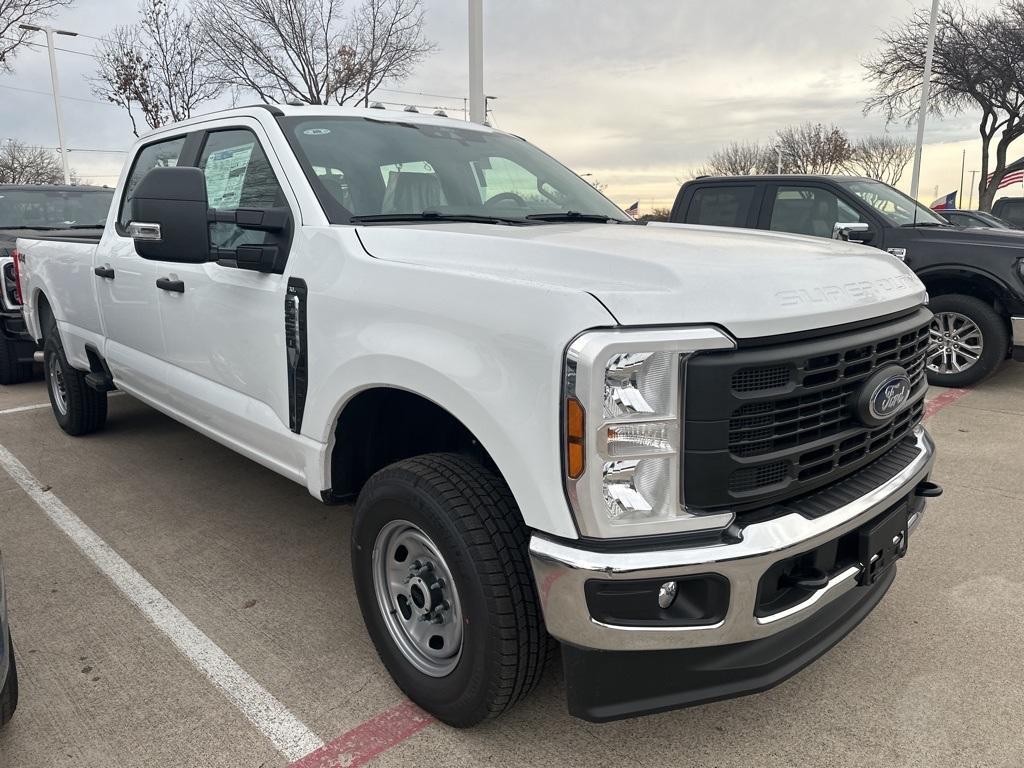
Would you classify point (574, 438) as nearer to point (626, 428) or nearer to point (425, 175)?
point (626, 428)

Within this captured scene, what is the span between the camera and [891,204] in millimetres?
7562

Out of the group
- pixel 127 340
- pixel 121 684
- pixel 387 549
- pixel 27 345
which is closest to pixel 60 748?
pixel 121 684

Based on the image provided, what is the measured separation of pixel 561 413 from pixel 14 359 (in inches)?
296

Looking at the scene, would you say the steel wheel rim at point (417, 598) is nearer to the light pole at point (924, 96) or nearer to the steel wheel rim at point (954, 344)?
the steel wheel rim at point (954, 344)

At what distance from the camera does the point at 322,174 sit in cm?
296

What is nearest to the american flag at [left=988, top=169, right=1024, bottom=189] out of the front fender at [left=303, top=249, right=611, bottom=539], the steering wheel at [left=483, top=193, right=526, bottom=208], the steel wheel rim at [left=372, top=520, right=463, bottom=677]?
the steering wheel at [left=483, top=193, right=526, bottom=208]

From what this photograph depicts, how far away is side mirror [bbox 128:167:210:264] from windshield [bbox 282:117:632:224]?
16.4 inches

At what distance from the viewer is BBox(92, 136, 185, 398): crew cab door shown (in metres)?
3.94

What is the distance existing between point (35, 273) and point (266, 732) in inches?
183

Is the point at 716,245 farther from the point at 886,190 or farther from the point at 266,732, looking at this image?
the point at 886,190

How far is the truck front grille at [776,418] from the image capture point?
72.5 inches

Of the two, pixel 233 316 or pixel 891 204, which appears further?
pixel 891 204

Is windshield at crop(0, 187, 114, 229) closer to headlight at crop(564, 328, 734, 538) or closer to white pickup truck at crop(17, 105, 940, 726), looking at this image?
white pickup truck at crop(17, 105, 940, 726)

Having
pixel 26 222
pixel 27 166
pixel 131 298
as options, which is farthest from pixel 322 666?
pixel 27 166
